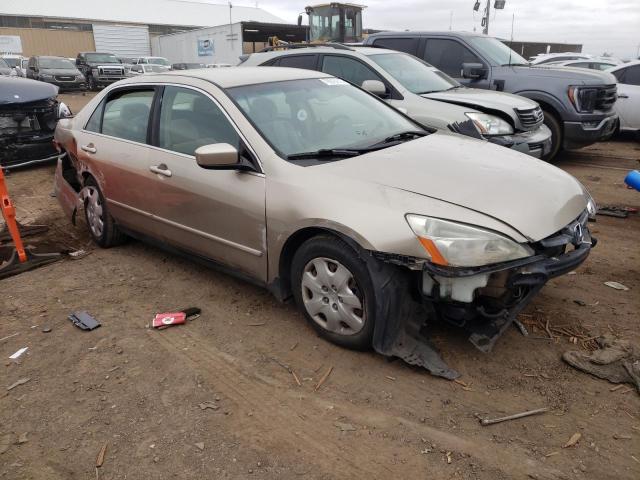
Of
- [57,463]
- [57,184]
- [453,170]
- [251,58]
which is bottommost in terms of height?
[57,463]

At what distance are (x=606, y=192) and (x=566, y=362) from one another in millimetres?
4569

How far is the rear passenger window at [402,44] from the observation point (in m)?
8.91

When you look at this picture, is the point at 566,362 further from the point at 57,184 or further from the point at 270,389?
the point at 57,184

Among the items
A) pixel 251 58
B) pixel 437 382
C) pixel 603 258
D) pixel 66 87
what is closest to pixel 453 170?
pixel 437 382

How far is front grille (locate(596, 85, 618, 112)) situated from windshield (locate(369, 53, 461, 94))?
89.7 inches

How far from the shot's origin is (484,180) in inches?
121

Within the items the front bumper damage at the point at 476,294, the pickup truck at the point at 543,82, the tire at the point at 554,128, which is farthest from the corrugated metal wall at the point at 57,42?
the front bumper damage at the point at 476,294

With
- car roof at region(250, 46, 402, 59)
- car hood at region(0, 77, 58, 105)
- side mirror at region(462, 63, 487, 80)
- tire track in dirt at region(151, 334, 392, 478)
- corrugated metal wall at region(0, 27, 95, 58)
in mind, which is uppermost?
corrugated metal wall at region(0, 27, 95, 58)

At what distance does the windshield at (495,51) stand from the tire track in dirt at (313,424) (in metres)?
7.16

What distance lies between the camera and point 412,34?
29.3 feet

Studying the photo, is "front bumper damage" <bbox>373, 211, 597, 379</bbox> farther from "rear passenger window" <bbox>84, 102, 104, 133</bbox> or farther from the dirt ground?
"rear passenger window" <bbox>84, 102, 104, 133</bbox>

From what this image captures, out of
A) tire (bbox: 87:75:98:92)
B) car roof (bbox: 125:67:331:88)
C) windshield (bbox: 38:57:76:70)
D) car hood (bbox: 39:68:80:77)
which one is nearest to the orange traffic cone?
car roof (bbox: 125:67:331:88)

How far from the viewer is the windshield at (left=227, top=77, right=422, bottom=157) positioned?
357 centimetres

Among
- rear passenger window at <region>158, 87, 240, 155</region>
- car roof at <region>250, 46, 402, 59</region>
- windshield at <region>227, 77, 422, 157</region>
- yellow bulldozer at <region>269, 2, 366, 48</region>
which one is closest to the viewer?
windshield at <region>227, 77, 422, 157</region>
